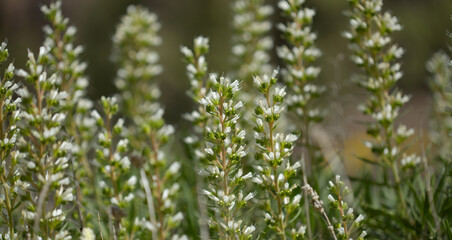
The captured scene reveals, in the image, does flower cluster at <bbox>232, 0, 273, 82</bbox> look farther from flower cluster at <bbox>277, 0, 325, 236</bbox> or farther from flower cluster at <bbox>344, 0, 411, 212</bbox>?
flower cluster at <bbox>344, 0, 411, 212</bbox>

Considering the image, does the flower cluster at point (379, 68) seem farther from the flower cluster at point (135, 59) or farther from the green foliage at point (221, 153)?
the flower cluster at point (135, 59)

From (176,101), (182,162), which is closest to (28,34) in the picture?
(176,101)

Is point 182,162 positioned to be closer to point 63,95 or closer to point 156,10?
point 63,95

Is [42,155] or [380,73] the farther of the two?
[380,73]

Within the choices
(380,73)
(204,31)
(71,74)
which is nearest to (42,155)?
(71,74)

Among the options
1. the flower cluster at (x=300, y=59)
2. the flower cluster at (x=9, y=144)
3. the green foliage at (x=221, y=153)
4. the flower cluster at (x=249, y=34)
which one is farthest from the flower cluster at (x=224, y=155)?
the flower cluster at (x=249, y=34)

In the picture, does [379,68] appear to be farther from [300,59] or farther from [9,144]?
[9,144]

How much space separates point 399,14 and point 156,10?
7.03m

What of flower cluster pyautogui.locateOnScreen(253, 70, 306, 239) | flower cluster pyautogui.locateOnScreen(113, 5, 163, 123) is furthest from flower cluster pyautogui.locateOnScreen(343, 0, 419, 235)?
flower cluster pyautogui.locateOnScreen(113, 5, 163, 123)

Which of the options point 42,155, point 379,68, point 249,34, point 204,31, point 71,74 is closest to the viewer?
point 42,155

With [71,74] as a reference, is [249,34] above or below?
above

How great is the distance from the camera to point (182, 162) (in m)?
3.70

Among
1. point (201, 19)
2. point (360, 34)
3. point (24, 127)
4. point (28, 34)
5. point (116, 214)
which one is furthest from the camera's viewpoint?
point (201, 19)

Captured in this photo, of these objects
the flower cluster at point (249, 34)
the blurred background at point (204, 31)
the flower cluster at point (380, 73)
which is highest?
the blurred background at point (204, 31)
